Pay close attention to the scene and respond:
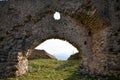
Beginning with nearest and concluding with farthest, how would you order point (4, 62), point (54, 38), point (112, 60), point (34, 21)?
point (112, 60) → point (4, 62) → point (34, 21) → point (54, 38)

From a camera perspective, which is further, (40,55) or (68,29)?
(40,55)

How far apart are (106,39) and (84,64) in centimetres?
246

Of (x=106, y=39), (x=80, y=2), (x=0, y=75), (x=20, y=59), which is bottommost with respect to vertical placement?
(x=0, y=75)

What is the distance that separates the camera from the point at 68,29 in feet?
38.6

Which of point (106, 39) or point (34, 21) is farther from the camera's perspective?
point (34, 21)

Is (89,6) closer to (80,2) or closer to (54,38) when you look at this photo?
(80,2)

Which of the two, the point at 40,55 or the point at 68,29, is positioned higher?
the point at 68,29

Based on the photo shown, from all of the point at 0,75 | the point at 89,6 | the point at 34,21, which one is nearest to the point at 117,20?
the point at 89,6

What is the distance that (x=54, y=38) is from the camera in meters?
11.8

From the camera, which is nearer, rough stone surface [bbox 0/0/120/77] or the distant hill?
rough stone surface [bbox 0/0/120/77]

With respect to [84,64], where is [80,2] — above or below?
above

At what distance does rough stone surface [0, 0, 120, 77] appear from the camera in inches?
379

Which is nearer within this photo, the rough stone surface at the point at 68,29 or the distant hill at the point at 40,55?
the rough stone surface at the point at 68,29

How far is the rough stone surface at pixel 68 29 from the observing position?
31.6 ft
